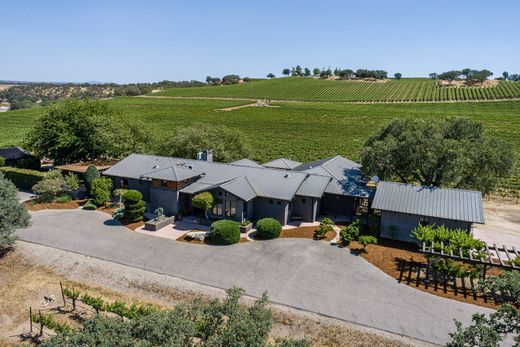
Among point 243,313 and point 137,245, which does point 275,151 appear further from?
point 243,313

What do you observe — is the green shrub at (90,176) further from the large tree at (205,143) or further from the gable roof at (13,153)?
the gable roof at (13,153)

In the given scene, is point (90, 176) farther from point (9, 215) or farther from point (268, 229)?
point (268, 229)

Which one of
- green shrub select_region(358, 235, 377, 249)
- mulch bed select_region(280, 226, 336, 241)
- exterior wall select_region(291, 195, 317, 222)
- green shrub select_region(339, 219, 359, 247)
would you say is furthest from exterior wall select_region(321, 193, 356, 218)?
green shrub select_region(358, 235, 377, 249)

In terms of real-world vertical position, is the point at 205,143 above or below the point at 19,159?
above

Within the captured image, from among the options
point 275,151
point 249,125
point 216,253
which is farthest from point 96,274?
point 249,125

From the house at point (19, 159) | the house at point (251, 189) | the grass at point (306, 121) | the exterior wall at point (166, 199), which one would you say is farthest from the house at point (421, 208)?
the house at point (19, 159)

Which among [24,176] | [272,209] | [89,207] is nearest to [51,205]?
[89,207]
